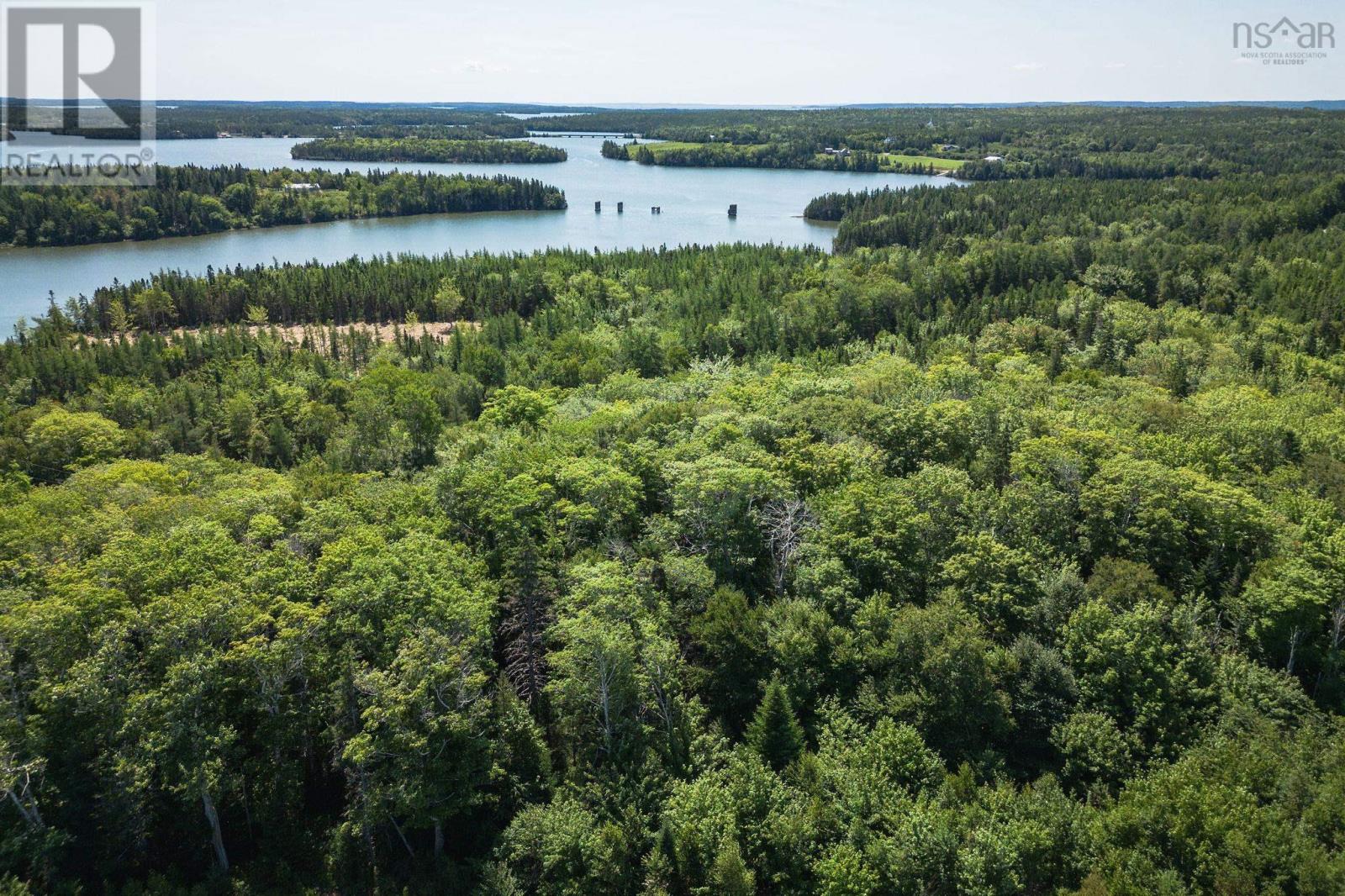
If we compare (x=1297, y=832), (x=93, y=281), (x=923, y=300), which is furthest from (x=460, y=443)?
(x=93, y=281)

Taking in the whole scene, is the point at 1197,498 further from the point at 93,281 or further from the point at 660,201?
the point at 660,201

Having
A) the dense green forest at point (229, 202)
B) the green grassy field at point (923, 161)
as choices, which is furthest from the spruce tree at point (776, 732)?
the green grassy field at point (923, 161)

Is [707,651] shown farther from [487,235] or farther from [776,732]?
[487,235]

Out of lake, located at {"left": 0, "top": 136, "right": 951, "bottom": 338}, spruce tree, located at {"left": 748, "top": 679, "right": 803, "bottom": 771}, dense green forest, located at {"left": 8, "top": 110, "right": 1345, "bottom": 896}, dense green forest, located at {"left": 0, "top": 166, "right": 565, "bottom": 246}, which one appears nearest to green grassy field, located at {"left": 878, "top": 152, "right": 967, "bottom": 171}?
lake, located at {"left": 0, "top": 136, "right": 951, "bottom": 338}

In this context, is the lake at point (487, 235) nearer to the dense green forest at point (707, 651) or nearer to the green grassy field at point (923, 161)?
the green grassy field at point (923, 161)

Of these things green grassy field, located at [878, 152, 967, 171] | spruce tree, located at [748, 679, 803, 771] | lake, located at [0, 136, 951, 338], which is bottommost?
spruce tree, located at [748, 679, 803, 771]

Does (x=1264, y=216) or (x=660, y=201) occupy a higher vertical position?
(x=660, y=201)

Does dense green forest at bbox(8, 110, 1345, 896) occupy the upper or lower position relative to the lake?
lower

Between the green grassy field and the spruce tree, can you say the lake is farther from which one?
the spruce tree
